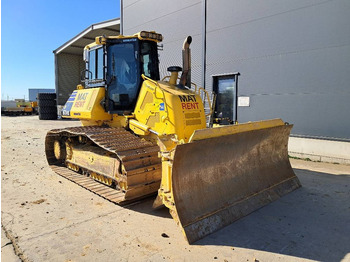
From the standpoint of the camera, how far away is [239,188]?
14.0 feet

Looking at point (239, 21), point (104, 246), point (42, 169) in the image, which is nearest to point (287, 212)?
point (104, 246)

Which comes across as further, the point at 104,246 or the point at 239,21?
the point at 239,21

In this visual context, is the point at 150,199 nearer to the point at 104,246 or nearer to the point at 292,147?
the point at 104,246

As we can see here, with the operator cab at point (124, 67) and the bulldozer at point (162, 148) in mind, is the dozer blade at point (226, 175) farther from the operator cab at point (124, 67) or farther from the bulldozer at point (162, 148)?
the operator cab at point (124, 67)

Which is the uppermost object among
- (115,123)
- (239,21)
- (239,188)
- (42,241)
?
(239,21)

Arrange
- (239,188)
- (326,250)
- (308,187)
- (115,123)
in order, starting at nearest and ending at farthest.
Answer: (326,250) < (239,188) < (308,187) < (115,123)

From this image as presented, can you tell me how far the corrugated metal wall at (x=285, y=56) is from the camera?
24.5 ft

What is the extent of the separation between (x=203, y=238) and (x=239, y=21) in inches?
327

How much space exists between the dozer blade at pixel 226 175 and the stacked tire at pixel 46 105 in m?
22.5

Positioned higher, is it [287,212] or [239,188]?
[239,188]

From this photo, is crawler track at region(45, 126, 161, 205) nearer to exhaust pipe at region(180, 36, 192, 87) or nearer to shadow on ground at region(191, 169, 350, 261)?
shadow on ground at region(191, 169, 350, 261)

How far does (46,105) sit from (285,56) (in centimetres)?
2100

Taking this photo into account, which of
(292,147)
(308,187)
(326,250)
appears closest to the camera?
(326,250)

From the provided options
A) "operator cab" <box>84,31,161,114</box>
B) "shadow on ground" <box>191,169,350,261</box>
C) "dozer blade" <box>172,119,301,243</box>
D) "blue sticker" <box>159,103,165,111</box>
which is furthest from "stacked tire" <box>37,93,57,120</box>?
"shadow on ground" <box>191,169,350,261</box>
